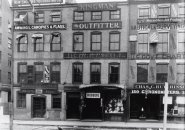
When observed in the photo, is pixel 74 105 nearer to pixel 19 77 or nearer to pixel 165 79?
pixel 19 77

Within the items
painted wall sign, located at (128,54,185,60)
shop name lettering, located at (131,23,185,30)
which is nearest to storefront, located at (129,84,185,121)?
painted wall sign, located at (128,54,185,60)

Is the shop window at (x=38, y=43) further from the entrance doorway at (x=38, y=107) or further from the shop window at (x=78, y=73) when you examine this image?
the entrance doorway at (x=38, y=107)

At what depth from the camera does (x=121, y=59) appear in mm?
24797

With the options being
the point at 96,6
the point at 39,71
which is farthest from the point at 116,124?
the point at 96,6

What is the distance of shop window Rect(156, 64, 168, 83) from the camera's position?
24.2 m

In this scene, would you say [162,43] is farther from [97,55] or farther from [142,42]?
[97,55]

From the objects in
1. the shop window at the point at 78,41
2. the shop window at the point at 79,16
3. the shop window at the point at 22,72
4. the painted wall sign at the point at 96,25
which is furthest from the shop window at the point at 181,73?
the shop window at the point at 22,72

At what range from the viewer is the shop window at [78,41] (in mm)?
25731

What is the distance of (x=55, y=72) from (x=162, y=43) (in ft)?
38.8

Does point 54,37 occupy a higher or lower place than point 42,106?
higher

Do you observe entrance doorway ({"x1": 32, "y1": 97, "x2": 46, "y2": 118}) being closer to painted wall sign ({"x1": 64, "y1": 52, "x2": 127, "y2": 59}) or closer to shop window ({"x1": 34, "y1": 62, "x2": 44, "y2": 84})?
shop window ({"x1": 34, "y1": 62, "x2": 44, "y2": 84})

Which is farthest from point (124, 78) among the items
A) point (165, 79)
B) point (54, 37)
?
point (54, 37)

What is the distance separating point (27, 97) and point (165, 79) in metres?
15.1

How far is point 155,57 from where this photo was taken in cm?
2433
